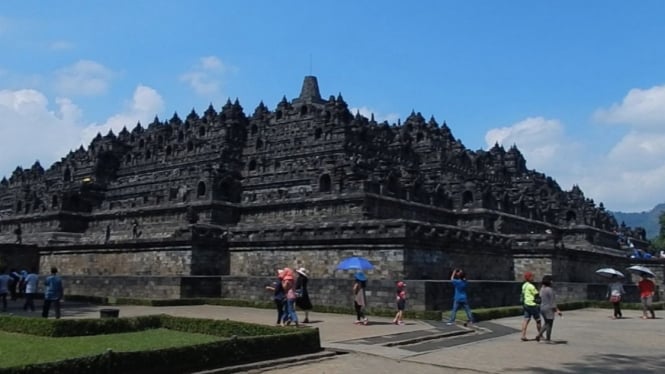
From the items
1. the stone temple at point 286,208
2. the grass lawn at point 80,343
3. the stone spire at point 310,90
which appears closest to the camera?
the grass lawn at point 80,343

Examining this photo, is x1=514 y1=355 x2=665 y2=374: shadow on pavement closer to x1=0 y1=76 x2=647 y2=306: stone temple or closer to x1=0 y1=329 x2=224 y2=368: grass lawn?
x1=0 y1=329 x2=224 y2=368: grass lawn

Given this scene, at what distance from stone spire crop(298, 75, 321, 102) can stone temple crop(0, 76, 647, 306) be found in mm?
131

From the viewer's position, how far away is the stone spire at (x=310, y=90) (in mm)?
66000

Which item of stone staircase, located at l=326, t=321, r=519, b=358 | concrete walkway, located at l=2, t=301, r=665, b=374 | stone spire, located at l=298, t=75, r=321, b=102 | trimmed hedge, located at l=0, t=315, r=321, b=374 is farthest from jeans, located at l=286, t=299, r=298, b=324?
stone spire, located at l=298, t=75, r=321, b=102

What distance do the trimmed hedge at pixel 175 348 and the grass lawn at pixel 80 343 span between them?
1.24ft

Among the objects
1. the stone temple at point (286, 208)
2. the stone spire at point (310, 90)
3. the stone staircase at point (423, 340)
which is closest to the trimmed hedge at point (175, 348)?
the stone staircase at point (423, 340)

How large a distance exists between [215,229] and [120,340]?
2038cm

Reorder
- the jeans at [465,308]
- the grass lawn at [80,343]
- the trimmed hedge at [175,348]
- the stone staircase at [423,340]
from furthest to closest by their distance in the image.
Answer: the jeans at [465,308]
the stone staircase at [423,340]
the grass lawn at [80,343]
the trimmed hedge at [175,348]

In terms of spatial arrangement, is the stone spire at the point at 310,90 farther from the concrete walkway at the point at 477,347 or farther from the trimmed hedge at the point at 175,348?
the trimmed hedge at the point at 175,348

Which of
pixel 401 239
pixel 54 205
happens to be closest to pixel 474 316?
pixel 401 239

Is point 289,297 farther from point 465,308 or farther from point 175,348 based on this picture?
point 175,348

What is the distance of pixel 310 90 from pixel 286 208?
27310 mm

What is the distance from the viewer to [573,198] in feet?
231

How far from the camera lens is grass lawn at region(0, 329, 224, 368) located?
1262 centimetres
